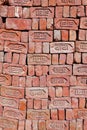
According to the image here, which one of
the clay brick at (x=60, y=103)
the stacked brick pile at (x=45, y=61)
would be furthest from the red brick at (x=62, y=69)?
the clay brick at (x=60, y=103)

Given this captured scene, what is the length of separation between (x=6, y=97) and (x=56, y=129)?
1.86 feet

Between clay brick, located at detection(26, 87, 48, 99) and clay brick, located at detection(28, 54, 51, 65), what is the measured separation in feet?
0.78

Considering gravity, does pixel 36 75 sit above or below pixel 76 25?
below

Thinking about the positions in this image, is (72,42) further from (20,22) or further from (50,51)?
(20,22)

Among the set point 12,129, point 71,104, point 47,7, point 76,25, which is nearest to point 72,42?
point 76,25

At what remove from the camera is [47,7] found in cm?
298

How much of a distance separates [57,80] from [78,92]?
0.23 metres

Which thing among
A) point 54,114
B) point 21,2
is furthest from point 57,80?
point 21,2

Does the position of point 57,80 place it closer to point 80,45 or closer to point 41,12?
point 80,45

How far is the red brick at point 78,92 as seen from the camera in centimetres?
302

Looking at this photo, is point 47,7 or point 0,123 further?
point 0,123

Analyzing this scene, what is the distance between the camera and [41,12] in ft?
9.79

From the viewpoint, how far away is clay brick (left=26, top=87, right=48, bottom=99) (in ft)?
9.95

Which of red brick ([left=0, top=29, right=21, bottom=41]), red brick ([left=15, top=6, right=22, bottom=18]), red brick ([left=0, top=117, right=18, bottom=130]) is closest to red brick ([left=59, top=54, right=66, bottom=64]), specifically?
red brick ([left=0, top=29, right=21, bottom=41])
